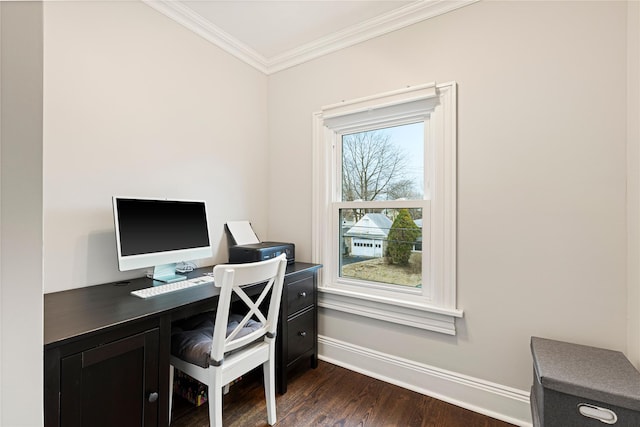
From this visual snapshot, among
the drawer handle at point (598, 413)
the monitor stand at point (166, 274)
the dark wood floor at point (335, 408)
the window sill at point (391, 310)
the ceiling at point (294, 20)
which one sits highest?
the ceiling at point (294, 20)

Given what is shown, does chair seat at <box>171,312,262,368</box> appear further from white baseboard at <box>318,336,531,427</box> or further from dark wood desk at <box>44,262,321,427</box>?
white baseboard at <box>318,336,531,427</box>

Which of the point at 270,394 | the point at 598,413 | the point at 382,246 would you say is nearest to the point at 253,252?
the point at 270,394

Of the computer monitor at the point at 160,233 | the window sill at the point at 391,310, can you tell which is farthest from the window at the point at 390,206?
the computer monitor at the point at 160,233

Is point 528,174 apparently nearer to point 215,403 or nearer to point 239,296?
point 239,296

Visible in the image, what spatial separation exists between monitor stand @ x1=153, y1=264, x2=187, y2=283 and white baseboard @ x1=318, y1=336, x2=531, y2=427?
1.24 m

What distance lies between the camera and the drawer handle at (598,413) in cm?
109

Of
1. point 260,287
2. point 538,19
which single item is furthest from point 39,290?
point 538,19

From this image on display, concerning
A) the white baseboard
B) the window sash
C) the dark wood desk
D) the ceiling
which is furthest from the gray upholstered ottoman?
the ceiling

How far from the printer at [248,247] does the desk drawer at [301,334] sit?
45cm

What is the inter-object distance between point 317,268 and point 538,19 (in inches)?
80.5

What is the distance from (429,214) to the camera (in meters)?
1.95

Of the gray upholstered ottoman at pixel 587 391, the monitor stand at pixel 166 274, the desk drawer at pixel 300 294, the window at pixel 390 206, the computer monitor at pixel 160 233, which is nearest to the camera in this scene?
the gray upholstered ottoman at pixel 587 391

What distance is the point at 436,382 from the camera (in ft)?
6.14

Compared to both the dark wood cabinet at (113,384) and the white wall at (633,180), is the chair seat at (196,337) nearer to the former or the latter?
the dark wood cabinet at (113,384)
